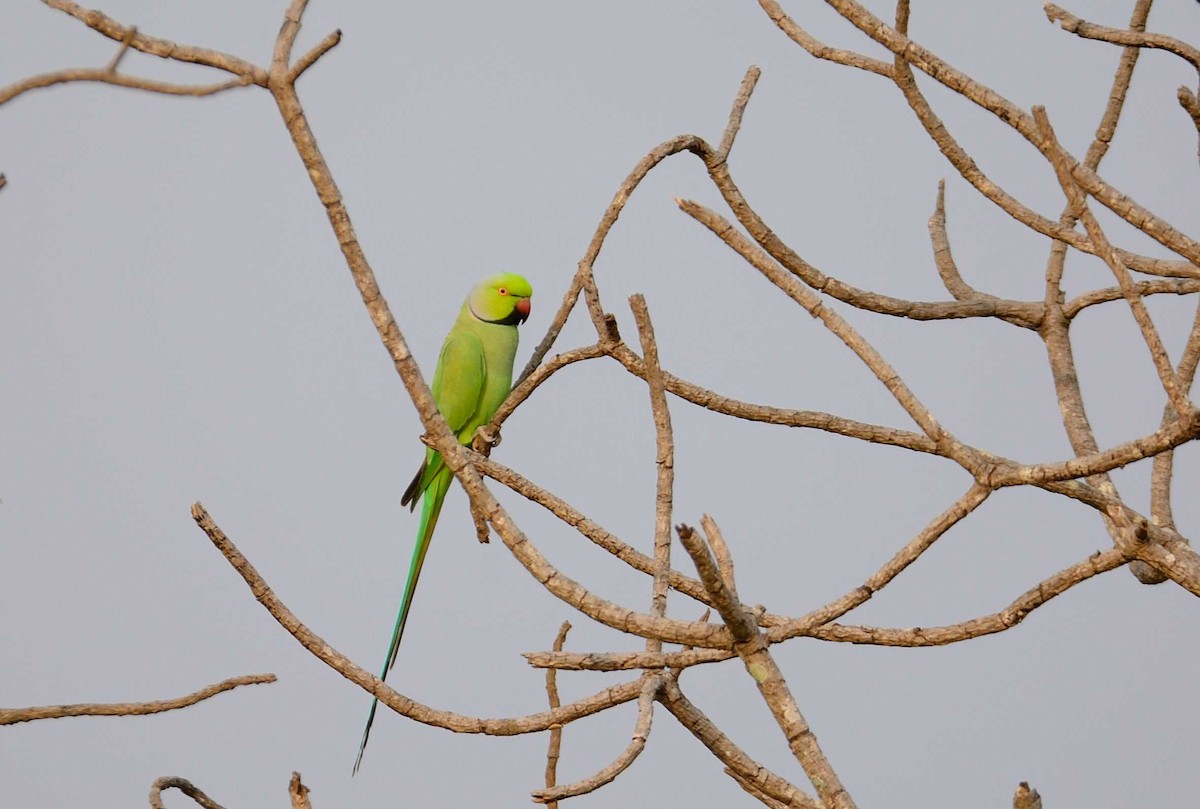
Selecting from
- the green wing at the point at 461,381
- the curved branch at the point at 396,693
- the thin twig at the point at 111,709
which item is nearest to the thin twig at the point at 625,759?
the curved branch at the point at 396,693

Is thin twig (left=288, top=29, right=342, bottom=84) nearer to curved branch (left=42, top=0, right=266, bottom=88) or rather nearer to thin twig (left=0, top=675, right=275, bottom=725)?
curved branch (left=42, top=0, right=266, bottom=88)

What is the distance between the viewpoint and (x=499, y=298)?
115 inches

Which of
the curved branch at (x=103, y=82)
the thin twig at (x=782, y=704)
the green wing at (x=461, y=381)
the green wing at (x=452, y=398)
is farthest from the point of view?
the green wing at (x=461, y=381)

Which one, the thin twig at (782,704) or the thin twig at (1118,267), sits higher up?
the thin twig at (1118,267)

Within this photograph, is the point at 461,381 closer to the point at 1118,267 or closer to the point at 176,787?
the point at 176,787

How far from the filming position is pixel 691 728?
→ 1.07m

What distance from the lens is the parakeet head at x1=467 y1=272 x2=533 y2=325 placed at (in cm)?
292

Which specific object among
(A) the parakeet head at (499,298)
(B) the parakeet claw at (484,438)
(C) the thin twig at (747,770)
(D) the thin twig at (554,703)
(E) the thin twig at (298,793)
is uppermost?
(A) the parakeet head at (499,298)

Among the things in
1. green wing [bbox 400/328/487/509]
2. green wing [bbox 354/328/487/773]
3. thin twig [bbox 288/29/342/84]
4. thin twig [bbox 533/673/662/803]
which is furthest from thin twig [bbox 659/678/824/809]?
green wing [bbox 400/328/487/509]

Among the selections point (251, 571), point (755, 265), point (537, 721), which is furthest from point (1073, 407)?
point (251, 571)

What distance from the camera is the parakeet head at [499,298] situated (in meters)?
2.92

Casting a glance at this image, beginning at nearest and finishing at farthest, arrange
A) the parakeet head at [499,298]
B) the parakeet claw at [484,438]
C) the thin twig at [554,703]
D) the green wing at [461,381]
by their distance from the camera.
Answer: the thin twig at [554,703]
the parakeet claw at [484,438]
the green wing at [461,381]
the parakeet head at [499,298]

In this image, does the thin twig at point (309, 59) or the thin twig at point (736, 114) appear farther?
the thin twig at point (736, 114)

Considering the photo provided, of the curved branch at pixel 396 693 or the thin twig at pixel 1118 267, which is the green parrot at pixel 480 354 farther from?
the thin twig at pixel 1118 267
